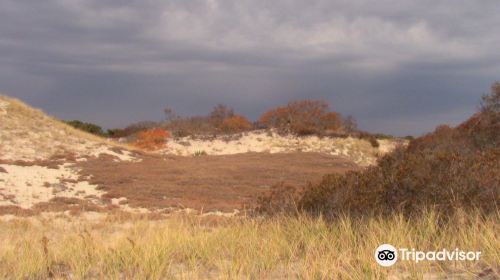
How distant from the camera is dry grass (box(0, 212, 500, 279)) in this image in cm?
521

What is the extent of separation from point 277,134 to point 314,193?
38.9 m

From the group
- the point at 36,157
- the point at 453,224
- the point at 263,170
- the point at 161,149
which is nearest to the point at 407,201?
the point at 453,224

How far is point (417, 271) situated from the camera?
5.06 m

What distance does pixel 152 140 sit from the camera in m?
47.8

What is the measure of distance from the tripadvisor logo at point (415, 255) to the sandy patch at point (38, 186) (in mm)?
14104

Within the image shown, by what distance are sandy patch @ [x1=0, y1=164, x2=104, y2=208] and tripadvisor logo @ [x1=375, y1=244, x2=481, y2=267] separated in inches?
555

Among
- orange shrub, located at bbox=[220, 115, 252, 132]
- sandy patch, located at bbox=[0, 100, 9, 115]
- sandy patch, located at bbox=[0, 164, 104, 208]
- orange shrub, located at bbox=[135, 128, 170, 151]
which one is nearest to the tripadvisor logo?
sandy patch, located at bbox=[0, 164, 104, 208]

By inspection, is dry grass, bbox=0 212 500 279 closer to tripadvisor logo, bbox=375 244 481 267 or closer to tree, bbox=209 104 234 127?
tripadvisor logo, bbox=375 244 481 267

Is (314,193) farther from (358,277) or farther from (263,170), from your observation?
(263,170)

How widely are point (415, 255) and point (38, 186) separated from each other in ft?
59.6

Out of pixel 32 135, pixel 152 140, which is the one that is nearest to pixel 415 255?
pixel 32 135

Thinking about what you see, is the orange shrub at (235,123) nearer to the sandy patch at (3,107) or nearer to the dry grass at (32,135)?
the dry grass at (32,135)

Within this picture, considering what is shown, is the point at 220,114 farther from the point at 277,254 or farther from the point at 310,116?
the point at 277,254

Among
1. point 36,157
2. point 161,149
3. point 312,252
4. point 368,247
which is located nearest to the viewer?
point 368,247
